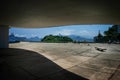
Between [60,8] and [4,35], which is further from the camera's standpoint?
[4,35]

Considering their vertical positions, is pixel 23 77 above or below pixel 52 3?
below

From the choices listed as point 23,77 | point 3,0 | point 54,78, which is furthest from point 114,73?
point 3,0

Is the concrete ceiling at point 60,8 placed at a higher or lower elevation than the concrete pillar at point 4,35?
higher

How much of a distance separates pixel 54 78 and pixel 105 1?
11.4ft

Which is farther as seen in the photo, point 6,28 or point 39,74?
point 6,28

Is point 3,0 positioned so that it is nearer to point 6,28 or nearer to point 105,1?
point 105,1

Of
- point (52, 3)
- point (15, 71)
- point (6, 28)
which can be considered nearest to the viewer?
point (52, 3)

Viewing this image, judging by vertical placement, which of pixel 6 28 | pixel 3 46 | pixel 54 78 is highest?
pixel 6 28

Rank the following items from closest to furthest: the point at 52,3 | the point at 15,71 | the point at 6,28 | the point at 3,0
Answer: the point at 3,0 < the point at 52,3 < the point at 15,71 < the point at 6,28

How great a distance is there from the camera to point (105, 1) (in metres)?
4.65

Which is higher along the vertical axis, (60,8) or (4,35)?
(60,8)

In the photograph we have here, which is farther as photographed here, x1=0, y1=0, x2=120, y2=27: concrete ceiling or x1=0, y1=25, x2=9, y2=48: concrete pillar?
x1=0, y1=25, x2=9, y2=48: concrete pillar

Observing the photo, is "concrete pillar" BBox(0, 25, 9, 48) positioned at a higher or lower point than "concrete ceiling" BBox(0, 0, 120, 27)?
lower

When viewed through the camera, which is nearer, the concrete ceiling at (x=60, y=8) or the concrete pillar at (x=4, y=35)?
the concrete ceiling at (x=60, y=8)
